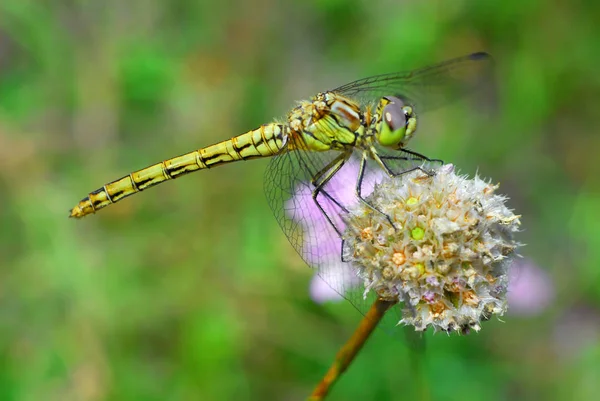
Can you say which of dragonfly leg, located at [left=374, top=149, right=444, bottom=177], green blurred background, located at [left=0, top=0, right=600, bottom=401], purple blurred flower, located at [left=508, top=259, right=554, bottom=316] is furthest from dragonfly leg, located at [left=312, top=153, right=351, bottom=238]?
purple blurred flower, located at [left=508, top=259, right=554, bottom=316]

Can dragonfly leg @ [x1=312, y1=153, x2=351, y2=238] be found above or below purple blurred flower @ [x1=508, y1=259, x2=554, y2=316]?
below

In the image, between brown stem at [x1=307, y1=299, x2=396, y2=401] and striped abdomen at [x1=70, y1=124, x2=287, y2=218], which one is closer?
brown stem at [x1=307, y1=299, x2=396, y2=401]

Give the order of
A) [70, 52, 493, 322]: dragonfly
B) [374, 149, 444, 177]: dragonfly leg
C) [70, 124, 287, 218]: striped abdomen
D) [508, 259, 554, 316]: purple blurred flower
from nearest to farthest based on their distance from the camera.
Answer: [374, 149, 444, 177]: dragonfly leg → [70, 52, 493, 322]: dragonfly → [70, 124, 287, 218]: striped abdomen → [508, 259, 554, 316]: purple blurred flower

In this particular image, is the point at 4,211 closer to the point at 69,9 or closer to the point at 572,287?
the point at 69,9

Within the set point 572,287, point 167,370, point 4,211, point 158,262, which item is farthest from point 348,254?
point 4,211

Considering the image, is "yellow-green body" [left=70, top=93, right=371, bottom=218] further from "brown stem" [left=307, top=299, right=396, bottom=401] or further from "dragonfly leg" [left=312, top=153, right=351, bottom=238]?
"brown stem" [left=307, top=299, right=396, bottom=401]

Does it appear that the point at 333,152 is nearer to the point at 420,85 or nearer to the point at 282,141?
the point at 282,141

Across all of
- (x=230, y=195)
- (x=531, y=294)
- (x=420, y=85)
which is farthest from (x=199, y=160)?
(x=531, y=294)
